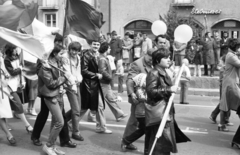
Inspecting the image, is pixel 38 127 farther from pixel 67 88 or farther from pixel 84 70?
pixel 84 70

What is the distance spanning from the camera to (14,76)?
7.30 meters

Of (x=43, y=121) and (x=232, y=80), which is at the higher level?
(x=232, y=80)

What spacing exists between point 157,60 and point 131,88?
1.04 metres

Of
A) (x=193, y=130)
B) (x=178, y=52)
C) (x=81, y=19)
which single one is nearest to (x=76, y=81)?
(x=81, y=19)

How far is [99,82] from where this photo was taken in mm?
7391

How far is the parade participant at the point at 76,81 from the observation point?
6.58 meters

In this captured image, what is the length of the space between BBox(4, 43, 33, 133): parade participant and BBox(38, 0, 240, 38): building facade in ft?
61.0

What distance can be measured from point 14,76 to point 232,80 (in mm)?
4214

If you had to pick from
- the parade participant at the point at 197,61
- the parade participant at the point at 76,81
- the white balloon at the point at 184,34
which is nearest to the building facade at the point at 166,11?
the parade participant at the point at 197,61

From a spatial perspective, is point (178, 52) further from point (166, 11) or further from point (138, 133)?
point (166, 11)

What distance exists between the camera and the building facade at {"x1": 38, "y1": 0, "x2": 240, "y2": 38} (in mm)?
25641

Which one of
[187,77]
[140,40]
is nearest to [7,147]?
[187,77]

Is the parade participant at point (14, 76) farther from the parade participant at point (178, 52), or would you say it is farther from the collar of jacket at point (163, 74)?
the parade participant at point (178, 52)

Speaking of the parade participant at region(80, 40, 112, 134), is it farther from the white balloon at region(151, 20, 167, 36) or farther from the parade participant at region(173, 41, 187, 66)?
the parade participant at region(173, 41, 187, 66)
